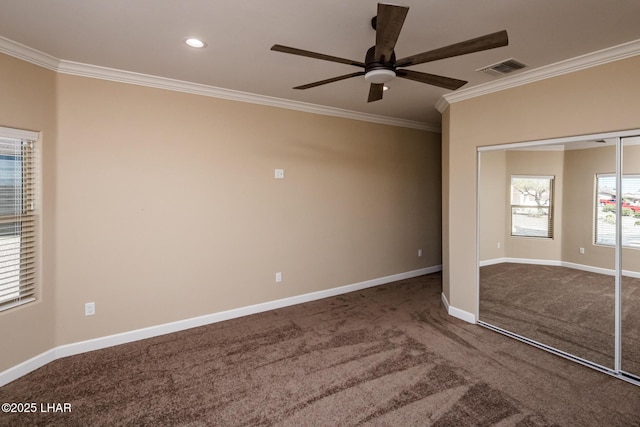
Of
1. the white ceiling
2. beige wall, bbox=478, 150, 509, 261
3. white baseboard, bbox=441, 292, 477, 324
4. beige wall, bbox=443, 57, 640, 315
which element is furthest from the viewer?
white baseboard, bbox=441, 292, 477, 324

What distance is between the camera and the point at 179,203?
3438 millimetres

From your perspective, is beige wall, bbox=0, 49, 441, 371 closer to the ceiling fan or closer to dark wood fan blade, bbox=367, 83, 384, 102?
dark wood fan blade, bbox=367, 83, 384, 102

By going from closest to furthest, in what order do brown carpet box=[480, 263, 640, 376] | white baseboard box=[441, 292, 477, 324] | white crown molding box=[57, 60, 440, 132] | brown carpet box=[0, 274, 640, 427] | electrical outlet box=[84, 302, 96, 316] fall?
1. brown carpet box=[0, 274, 640, 427]
2. brown carpet box=[480, 263, 640, 376]
3. white crown molding box=[57, 60, 440, 132]
4. electrical outlet box=[84, 302, 96, 316]
5. white baseboard box=[441, 292, 477, 324]

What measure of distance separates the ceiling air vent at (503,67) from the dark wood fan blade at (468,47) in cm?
151

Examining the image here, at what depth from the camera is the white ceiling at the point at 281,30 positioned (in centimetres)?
198

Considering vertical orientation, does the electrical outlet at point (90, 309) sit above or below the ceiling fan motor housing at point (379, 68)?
below

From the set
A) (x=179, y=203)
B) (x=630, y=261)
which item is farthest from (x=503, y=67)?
(x=179, y=203)

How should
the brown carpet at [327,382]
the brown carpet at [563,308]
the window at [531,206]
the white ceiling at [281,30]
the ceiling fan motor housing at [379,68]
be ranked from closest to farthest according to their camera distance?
the ceiling fan motor housing at [379,68], the white ceiling at [281,30], the brown carpet at [327,382], the brown carpet at [563,308], the window at [531,206]

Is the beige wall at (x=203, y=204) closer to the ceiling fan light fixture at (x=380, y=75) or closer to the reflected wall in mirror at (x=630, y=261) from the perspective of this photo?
the ceiling fan light fixture at (x=380, y=75)

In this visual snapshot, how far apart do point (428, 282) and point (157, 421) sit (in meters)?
4.27

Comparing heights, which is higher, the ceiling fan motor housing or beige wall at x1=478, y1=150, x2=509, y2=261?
the ceiling fan motor housing

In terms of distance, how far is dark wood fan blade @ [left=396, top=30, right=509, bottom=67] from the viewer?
1.48 meters

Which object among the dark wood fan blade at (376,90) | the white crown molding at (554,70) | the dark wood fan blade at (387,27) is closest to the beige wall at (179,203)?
the white crown molding at (554,70)

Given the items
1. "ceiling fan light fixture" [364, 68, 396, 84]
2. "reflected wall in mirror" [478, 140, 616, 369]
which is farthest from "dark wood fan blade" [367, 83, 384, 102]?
"reflected wall in mirror" [478, 140, 616, 369]
